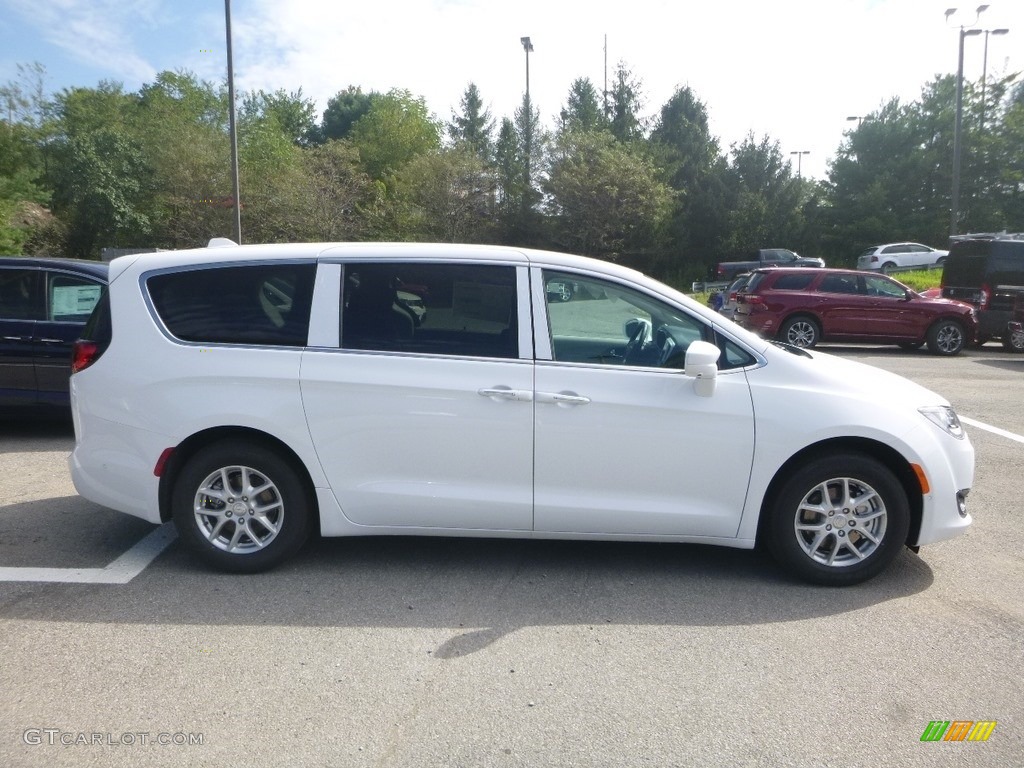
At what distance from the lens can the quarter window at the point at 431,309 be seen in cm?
490

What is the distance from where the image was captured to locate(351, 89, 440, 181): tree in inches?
2517

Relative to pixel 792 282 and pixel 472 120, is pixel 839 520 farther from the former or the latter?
pixel 472 120

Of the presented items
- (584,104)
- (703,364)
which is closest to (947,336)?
(703,364)

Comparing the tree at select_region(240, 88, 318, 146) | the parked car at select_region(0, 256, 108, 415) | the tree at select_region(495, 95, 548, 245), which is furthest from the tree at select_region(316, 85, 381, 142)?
the parked car at select_region(0, 256, 108, 415)

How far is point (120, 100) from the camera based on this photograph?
54188 millimetres

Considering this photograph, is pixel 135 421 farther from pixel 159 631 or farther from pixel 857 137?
pixel 857 137

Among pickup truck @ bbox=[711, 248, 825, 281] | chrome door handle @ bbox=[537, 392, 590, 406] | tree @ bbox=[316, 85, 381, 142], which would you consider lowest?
chrome door handle @ bbox=[537, 392, 590, 406]

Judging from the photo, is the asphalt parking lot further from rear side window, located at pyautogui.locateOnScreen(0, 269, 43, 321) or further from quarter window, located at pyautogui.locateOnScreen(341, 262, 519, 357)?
rear side window, located at pyautogui.locateOnScreen(0, 269, 43, 321)

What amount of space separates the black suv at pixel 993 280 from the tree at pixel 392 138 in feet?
158

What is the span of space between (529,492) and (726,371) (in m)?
1.20

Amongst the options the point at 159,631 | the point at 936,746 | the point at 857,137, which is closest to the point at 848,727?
the point at 936,746

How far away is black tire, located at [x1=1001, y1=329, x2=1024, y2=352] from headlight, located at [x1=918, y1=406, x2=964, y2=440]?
14.6 meters

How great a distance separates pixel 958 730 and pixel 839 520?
1507 millimetres

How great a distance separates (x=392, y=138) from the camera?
64.2 m
